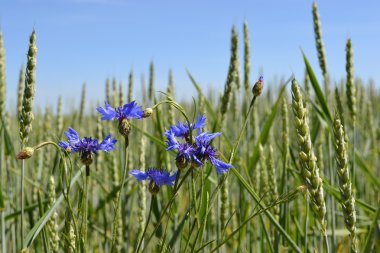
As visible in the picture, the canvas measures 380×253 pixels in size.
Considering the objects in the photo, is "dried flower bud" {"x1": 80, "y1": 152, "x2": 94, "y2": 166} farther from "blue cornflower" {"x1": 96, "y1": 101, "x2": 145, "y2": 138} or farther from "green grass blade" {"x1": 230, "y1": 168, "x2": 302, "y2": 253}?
"green grass blade" {"x1": 230, "y1": 168, "x2": 302, "y2": 253}

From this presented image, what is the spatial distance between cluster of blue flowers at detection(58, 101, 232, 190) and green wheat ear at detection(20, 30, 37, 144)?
0.27 feet

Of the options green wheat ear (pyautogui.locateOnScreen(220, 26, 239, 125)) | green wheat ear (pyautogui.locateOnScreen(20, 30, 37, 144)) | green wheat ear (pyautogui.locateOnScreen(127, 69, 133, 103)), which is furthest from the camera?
green wheat ear (pyautogui.locateOnScreen(127, 69, 133, 103))

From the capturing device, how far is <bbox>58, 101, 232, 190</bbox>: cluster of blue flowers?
2.74 ft

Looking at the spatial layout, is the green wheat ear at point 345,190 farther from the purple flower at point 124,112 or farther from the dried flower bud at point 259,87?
the purple flower at point 124,112

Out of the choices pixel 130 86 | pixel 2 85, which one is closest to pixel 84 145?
pixel 2 85

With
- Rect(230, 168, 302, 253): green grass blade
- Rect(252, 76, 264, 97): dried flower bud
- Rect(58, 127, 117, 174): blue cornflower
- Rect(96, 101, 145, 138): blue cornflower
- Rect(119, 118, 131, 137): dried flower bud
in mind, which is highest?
Rect(252, 76, 264, 97): dried flower bud

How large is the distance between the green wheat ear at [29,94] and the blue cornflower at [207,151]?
34 centimetres

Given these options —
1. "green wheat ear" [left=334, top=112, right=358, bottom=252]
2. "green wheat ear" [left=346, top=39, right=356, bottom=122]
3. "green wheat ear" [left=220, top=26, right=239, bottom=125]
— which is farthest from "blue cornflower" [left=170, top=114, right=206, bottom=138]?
"green wheat ear" [left=346, top=39, right=356, bottom=122]

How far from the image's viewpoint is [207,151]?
2.84 feet

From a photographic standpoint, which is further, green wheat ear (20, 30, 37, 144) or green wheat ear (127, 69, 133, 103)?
green wheat ear (127, 69, 133, 103)

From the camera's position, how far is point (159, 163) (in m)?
1.64

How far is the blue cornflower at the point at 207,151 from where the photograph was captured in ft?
2.79

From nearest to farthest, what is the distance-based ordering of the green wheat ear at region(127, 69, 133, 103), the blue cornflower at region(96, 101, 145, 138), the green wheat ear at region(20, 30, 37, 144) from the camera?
the blue cornflower at region(96, 101, 145, 138) < the green wheat ear at region(20, 30, 37, 144) < the green wheat ear at region(127, 69, 133, 103)

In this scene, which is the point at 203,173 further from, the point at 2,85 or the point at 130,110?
the point at 2,85
